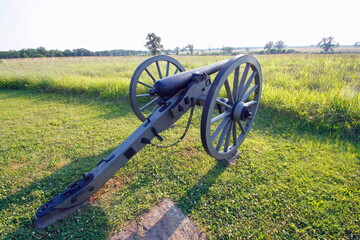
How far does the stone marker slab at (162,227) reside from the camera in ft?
6.63

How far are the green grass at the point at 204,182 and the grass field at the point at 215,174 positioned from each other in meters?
0.01

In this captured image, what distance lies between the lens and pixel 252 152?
3354 millimetres

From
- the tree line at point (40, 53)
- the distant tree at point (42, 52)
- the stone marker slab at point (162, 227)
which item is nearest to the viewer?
the stone marker slab at point (162, 227)

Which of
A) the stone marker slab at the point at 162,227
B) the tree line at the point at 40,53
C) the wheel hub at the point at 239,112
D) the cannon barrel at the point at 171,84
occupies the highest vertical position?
the tree line at the point at 40,53

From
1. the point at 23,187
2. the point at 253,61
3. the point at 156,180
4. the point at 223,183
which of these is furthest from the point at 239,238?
the point at 23,187

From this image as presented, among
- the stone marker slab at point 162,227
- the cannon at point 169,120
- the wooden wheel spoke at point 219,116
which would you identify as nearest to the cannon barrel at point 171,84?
the cannon at point 169,120

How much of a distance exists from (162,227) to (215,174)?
1.11 m

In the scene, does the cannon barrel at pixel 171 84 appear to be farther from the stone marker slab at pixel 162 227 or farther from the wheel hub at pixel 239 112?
the stone marker slab at pixel 162 227

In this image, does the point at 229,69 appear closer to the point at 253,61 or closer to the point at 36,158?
the point at 253,61

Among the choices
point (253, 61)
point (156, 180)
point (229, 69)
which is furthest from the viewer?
point (156, 180)

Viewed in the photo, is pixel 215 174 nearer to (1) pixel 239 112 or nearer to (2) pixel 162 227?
(1) pixel 239 112

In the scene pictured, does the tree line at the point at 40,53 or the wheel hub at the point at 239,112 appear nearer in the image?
the wheel hub at the point at 239,112

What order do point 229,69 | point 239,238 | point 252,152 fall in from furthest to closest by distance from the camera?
point 252,152 → point 229,69 → point 239,238

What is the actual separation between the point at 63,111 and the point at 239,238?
5.86m
